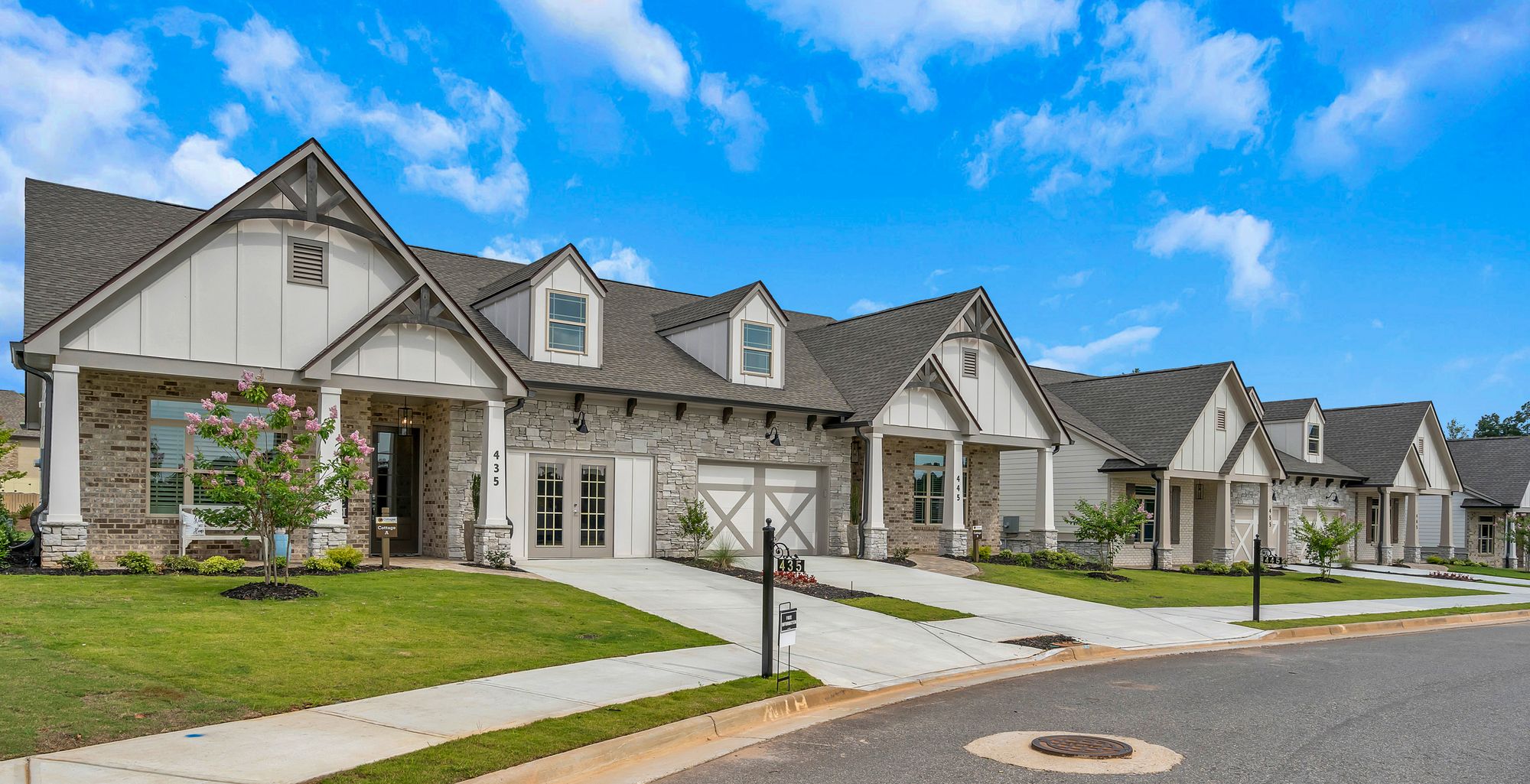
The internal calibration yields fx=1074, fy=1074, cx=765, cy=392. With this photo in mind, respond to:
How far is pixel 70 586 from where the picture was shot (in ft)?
45.8

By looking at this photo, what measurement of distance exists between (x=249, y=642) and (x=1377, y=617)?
1970cm

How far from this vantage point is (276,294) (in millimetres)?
18297

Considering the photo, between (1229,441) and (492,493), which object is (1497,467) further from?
(492,493)

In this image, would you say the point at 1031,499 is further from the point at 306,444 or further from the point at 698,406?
the point at 306,444

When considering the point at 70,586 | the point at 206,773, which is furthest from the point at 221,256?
the point at 206,773

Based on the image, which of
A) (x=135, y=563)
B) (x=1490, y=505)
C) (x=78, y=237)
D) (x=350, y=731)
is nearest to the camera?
(x=350, y=731)

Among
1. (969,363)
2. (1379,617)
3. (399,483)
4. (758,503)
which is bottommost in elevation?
(1379,617)

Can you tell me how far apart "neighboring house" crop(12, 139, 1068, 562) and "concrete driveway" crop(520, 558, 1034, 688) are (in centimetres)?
306

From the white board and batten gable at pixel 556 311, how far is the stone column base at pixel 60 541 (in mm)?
8928

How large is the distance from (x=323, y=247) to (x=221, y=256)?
1646 millimetres

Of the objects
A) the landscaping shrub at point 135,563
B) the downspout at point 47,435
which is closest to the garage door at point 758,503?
the landscaping shrub at point 135,563

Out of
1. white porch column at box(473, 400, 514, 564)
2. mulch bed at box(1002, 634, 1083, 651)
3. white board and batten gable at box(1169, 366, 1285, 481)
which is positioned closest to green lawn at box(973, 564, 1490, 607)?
white board and batten gable at box(1169, 366, 1285, 481)

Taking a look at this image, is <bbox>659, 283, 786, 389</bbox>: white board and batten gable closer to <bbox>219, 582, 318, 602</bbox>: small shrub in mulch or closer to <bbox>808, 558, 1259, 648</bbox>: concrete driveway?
<bbox>808, 558, 1259, 648</bbox>: concrete driveway

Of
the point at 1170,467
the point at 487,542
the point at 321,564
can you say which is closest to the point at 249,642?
the point at 321,564
